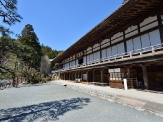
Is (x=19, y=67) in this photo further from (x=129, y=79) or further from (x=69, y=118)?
(x=129, y=79)

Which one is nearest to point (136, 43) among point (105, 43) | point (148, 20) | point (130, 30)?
point (130, 30)

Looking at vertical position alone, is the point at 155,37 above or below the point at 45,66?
below

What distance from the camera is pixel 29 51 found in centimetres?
449

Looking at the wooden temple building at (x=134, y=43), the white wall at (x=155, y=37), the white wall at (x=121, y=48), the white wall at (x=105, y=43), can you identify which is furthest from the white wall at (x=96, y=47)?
the white wall at (x=155, y=37)

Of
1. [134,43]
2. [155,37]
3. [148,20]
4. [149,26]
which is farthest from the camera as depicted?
[134,43]

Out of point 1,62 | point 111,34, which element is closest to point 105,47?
point 111,34

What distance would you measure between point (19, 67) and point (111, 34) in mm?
9326

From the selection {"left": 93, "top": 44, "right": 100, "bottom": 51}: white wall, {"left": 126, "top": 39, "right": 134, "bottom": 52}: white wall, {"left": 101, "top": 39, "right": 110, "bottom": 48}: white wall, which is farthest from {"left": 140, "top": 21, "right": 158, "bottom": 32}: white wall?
{"left": 93, "top": 44, "right": 100, "bottom": 51}: white wall

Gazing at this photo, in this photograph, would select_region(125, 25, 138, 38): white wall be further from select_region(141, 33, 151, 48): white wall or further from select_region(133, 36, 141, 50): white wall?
select_region(141, 33, 151, 48): white wall

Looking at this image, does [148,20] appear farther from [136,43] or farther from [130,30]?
[136,43]

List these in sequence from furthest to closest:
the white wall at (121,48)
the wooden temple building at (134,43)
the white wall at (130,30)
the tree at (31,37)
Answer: the tree at (31,37) < the white wall at (121,48) < the white wall at (130,30) < the wooden temple building at (134,43)

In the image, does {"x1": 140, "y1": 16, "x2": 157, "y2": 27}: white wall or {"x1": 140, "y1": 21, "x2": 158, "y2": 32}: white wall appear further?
{"x1": 140, "y1": 16, "x2": 157, "y2": 27}: white wall

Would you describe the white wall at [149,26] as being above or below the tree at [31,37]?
below

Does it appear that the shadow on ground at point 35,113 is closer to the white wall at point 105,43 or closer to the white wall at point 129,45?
the white wall at point 129,45
